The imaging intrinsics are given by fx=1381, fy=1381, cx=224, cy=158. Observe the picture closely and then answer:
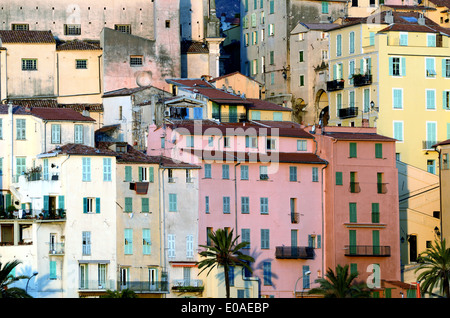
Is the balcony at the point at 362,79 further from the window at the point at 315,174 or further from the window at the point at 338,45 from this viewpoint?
the window at the point at 315,174

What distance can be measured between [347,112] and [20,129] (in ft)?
93.3

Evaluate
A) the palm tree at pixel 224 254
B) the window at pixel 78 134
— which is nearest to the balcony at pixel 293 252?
the palm tree at pixel 224 254

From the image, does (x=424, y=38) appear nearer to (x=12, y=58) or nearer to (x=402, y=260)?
(x=402, y=260)

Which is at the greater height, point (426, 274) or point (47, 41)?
point (47, 41)

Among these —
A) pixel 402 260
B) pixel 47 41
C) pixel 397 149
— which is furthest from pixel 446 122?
pixel 47 41

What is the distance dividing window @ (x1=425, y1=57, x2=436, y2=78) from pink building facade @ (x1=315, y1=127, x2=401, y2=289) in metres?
11.7

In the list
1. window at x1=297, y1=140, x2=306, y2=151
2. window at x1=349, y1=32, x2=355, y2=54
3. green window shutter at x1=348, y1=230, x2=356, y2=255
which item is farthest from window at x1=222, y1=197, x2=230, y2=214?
window at x1=349, y1=32, x2=355, y2=54

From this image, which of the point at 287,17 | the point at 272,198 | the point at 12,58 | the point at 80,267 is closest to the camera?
the point at 80,267

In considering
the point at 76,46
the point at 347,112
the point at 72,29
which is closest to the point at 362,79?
the point at 347,112

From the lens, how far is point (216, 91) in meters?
102

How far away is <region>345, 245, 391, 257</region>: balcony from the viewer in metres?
90.8

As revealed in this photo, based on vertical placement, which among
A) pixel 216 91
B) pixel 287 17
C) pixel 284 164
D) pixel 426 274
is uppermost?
pixel 287 17

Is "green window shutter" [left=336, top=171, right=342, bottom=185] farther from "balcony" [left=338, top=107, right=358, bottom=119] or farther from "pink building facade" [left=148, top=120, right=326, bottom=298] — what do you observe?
"balcony" [left=338, top=107, right=358, bottom=119]

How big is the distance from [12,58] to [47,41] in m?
3.08
